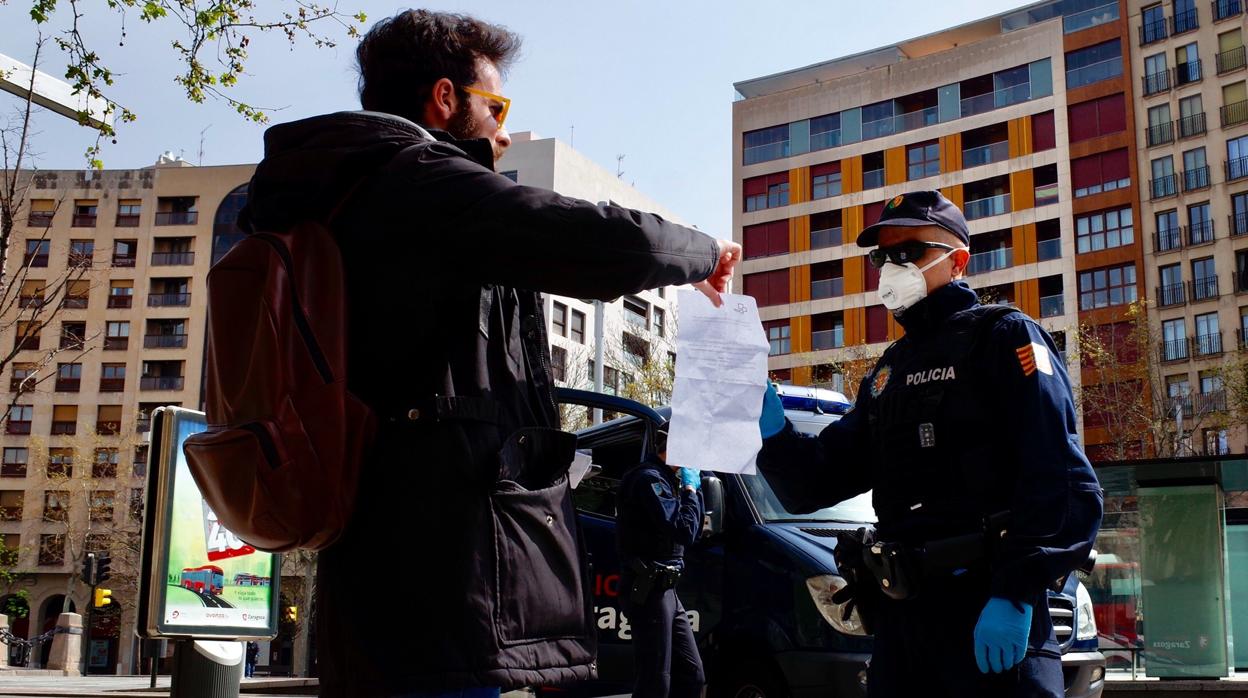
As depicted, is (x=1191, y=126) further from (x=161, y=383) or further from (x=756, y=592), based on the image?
(x=161, y=383)

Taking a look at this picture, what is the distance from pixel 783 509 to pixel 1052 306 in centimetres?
5266

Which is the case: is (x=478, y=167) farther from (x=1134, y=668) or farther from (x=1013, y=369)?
(x=1134, y=668)

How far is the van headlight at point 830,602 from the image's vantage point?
6820 mm

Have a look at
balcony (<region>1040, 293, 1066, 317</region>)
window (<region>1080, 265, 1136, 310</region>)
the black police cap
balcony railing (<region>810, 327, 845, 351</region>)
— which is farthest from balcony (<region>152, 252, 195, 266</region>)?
the black police cap

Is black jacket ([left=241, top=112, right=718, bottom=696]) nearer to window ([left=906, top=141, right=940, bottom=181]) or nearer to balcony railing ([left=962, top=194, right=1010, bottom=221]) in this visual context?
balcony railing ([left=962, top=194, right=1010, bottom=221])

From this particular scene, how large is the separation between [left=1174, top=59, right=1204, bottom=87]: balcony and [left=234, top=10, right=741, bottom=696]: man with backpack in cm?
5996

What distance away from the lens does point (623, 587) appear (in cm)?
747

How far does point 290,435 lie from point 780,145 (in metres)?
66.0

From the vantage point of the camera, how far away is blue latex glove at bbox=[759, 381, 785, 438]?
4.02 metres

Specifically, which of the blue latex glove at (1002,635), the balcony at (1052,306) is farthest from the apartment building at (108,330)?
the blue latex glove at (1002,635)

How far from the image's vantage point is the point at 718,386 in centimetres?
351

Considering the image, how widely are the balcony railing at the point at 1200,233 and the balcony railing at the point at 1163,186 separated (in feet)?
5.54

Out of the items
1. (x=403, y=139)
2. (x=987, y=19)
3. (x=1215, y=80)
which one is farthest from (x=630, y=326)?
(x=403, y=139)

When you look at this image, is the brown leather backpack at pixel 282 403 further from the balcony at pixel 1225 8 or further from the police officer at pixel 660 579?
the balcony at pixel 1225 8
